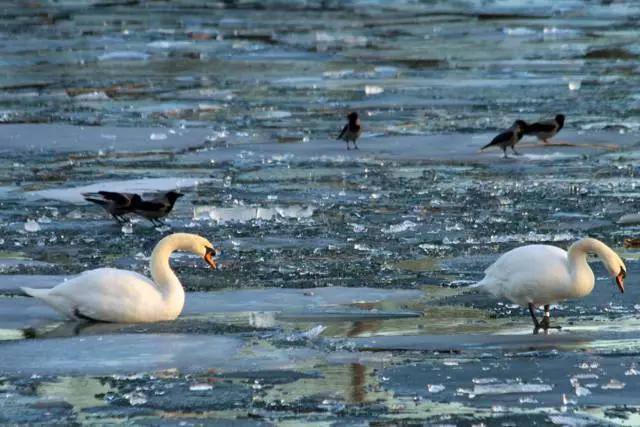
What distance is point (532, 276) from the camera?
8.81 m

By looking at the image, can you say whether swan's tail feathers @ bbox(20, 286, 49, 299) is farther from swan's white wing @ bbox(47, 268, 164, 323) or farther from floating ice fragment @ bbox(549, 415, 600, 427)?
floating ice fragment @ bbox(549, 415, 600, 427)

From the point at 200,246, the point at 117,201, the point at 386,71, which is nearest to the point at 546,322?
the point at 200,246

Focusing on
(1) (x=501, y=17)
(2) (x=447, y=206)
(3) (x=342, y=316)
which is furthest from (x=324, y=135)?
(1) (x=501, y=17)

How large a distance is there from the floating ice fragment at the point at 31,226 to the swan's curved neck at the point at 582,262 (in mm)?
4869

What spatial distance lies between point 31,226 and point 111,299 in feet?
11.7

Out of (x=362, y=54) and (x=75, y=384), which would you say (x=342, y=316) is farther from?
(x=362, y=54)

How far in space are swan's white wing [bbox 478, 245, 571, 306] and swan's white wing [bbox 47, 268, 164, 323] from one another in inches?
77.2

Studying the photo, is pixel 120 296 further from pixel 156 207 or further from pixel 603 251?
pixel 156 207

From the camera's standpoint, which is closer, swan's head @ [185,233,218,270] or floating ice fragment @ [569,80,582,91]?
swan's head @ [185,233,218,270]

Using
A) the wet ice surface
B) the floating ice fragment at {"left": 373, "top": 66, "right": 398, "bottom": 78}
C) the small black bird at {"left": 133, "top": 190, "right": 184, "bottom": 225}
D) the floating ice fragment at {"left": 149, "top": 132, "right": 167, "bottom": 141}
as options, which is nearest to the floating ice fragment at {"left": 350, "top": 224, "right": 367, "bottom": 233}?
the wet ice surface

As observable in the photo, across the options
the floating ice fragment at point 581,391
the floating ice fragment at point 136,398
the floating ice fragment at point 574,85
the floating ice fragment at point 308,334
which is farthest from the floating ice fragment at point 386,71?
the floating ice fragment at point 136,398

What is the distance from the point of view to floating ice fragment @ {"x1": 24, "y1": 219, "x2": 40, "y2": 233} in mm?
12150

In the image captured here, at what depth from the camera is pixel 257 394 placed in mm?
7109

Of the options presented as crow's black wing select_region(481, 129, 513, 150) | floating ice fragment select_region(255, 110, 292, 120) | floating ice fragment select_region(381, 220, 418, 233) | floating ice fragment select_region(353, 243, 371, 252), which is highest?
floating ice fragment select_region(255, 110, 292, 120)
